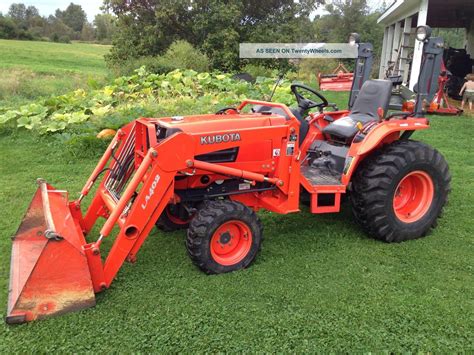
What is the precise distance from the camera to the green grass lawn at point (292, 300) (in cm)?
284

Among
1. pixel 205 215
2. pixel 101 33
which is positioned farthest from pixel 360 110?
pixel 101 33

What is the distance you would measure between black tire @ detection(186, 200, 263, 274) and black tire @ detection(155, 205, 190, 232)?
33.8 inches

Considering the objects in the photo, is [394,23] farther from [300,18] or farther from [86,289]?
[86,289]

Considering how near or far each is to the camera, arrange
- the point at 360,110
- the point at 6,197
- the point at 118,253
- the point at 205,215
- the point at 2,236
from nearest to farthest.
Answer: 1. the point at 118,253
2. the point at 205,215
3. the point at 2,236
4. the point at 360,110
5. the point at 6,197

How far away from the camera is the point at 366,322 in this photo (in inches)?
120

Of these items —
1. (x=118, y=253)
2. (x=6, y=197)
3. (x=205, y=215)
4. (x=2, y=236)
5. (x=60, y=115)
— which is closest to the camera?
(x=118, y=253)

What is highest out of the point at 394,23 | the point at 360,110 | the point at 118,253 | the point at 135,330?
the point at 394,23

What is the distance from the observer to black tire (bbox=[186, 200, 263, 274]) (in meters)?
3.46

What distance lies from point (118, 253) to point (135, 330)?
0.58 m

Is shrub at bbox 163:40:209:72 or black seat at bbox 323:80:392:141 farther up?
shrub at bbox 163:40:209:72

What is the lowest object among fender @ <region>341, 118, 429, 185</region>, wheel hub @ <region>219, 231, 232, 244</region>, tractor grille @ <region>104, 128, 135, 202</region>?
wheel hub @ <region>219, 231, 232, 244</region>

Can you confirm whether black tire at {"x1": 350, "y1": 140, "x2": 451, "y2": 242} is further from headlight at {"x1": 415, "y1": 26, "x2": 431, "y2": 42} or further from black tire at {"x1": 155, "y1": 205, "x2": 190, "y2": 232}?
black tire at {"x1": 155, "y1": 205, "x2": 190, "y2": 232}

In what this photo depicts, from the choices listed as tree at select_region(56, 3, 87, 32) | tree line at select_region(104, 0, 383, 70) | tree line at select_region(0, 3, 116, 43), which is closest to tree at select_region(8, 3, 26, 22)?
tree line at select_region(0, 3, 116, 43)

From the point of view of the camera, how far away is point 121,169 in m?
4.11
